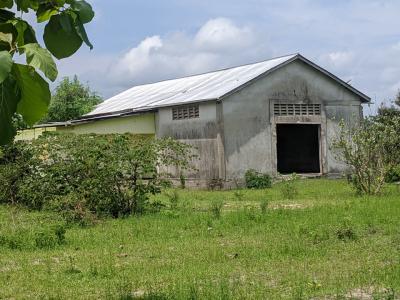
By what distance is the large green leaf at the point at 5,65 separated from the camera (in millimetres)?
2012

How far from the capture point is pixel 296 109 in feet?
80.7

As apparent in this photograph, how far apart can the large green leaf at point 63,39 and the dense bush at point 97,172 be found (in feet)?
33.6

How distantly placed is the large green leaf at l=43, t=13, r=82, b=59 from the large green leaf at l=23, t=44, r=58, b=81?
0.18 m

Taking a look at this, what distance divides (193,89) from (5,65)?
24.4 m

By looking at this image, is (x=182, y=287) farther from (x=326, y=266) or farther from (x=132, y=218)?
(x=132, y=218)

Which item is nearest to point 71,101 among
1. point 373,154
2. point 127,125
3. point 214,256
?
point 127,125

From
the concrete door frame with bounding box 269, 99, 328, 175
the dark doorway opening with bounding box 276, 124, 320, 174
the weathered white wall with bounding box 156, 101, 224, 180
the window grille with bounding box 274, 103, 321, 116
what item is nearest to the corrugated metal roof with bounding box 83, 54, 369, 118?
the weathered white wall with bounding box 156, 101, 224, 180

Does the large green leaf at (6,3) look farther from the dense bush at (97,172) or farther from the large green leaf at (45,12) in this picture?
the dense bush at (97,172)

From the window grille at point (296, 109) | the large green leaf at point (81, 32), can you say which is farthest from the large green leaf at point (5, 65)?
the window grille at point (296, 109)

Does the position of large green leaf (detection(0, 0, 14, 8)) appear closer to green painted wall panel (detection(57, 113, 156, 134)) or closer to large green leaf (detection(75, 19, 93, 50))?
large green leaf (detection(75, 19, 93, 50))

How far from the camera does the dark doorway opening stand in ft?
95.5

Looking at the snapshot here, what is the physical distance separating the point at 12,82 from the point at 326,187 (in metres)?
19.3

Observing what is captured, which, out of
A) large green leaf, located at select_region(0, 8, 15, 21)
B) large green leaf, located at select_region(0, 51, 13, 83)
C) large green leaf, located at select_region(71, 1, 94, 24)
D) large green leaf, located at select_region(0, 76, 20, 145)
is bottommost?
large green leaf, located at select_region(0, 76, 20, 145)

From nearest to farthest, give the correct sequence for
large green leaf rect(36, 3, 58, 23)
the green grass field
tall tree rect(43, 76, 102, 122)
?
large green leaf rect(36, 3, 58, 23) → the green grass field → tall tree rect(43, 76, 102, 122)
